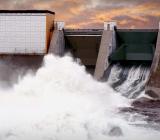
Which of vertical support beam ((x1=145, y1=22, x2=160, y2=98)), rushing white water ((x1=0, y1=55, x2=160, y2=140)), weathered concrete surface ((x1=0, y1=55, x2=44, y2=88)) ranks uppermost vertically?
rushing white water ((x1=0, y1=55, x2=160, y2=140))

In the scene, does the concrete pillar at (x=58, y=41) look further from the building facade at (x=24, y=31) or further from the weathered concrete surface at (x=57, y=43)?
the building facade at (x=24, y=31)

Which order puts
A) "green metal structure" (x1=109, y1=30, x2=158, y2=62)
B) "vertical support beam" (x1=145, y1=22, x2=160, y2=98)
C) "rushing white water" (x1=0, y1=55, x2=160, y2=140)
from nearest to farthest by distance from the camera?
1. "rushing white water" (x1=0, y1=55, x2=160, y2=140)
2. "vertical support beam" (x1=145, y1=22, x2=160, y2=98)
3. "green metal structure" (x1=109, y1=30, x2=158, y2=62)

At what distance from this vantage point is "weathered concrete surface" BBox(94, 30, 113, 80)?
90.6ft

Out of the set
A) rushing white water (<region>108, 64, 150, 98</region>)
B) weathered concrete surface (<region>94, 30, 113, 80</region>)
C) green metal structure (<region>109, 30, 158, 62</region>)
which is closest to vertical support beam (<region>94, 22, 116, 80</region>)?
weathered concrete surface (<region>94, 30, 113, 80</region>)

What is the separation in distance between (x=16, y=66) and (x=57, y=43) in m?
2.62

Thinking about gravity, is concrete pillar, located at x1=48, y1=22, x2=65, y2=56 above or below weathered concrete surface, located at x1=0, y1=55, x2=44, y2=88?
above

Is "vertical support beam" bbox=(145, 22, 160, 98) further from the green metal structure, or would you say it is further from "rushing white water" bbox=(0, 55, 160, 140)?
the green metal structure

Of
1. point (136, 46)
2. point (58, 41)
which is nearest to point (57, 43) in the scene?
point (58, 41)

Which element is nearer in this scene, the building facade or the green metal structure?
the green metal structure

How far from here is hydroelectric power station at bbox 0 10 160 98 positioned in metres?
28.4

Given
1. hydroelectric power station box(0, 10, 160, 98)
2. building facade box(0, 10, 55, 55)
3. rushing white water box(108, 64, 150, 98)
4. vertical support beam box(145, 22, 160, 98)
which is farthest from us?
building facade box(0, 10, 55, 55)

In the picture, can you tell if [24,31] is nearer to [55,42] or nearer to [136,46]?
[55,42]

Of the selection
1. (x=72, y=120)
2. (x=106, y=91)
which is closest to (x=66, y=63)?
(x=106, y=91)

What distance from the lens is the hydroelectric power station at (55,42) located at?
1119 inches
